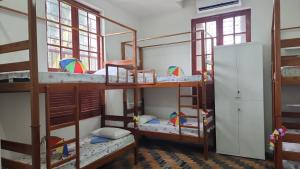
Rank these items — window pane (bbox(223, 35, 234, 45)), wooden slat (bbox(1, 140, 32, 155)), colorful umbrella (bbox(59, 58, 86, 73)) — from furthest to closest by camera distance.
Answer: window pane (bbox(223, 35, 234, 45)) → colorful umbrella (bbox(59, 58, 86, 73)) → wooden slat (bbox(1, 140, 32, 155))

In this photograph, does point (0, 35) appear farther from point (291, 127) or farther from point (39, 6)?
point (291, 127)

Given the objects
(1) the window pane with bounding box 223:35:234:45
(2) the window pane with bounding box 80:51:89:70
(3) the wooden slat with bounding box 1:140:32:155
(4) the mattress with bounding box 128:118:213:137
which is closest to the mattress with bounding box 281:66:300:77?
(4) the mattress with bounding box 128:118:213:137

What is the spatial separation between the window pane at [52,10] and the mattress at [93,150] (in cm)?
201

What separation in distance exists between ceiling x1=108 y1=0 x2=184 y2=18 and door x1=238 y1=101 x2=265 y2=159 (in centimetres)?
251

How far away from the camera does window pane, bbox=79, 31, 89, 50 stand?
3.67m

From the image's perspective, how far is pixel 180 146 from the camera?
430 centimetres

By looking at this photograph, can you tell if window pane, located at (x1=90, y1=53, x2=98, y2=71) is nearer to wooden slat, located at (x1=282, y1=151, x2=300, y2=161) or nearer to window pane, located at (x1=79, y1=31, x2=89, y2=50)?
window pane, located at (x1=79, y1=31, x2=89, y2=50)

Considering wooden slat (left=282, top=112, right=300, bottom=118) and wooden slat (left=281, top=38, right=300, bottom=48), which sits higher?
wooden slat (left=281, top=38, right=300, bottom=48)

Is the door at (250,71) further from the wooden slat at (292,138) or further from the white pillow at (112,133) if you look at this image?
the white pillow at (112,133)

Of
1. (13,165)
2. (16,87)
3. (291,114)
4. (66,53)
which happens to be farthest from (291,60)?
(66,53)

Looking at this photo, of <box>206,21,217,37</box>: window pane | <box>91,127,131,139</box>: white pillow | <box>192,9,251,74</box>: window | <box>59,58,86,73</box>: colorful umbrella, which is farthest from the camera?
<box>206,21,217,37</box>: window pane

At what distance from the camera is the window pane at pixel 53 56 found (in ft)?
10.3

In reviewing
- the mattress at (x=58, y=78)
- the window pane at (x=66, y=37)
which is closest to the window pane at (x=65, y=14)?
the window pane at (x=66, y=37)

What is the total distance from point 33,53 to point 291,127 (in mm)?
3666
